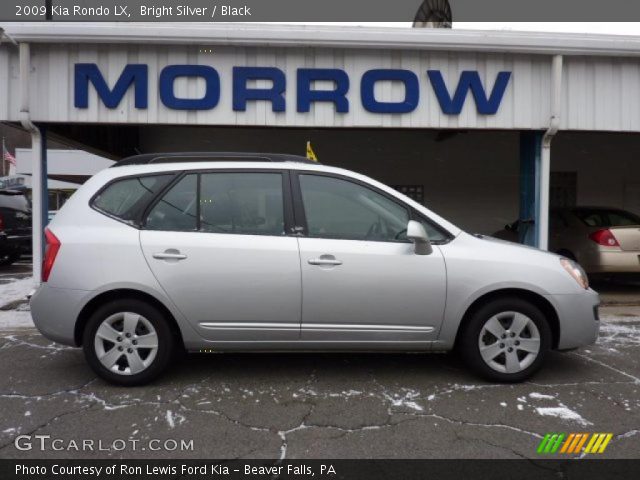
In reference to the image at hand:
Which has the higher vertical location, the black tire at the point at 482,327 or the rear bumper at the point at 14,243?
the rear bumper at the point at 14,243

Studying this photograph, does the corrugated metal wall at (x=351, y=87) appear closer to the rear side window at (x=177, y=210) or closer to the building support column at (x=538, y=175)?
the building support column at (x=538, y=175)

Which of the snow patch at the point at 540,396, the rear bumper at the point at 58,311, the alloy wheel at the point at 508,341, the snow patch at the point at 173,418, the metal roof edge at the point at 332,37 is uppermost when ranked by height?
the metal roof edge at the point at 332,37

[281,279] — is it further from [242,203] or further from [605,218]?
[605,218]

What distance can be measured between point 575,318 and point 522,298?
429 mm

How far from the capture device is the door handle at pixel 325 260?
3.86 metres

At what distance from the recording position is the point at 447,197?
12242mm

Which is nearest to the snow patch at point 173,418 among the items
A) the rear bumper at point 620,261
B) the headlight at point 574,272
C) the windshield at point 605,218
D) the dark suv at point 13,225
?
the headlight at point 574,272

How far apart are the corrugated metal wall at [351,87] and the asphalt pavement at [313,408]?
3594mm

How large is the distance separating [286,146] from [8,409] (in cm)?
923

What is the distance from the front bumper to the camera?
399 centimetres
